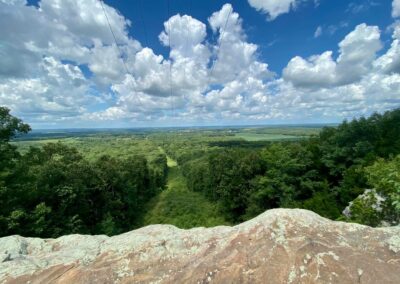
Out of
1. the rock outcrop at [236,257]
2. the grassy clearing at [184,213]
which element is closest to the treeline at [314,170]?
the grassy clearing at [184,213]

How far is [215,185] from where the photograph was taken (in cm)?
5131

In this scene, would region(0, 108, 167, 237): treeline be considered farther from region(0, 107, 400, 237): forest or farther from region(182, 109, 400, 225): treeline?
region(182, 109, 400, 225): treeline

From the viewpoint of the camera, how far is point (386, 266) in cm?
521

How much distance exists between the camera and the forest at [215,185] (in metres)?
18.7

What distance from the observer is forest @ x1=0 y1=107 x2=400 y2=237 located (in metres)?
18.7

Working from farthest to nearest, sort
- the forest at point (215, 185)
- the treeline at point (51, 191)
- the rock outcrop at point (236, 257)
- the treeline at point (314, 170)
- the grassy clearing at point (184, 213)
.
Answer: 1. the grassy clearing at point (184, 213)
2. the treeline at point (314, 170)
3. the treeline at point (51, 191)
4. the forest at point (215, 185)
5. the rock outcrop at point (236, 257)

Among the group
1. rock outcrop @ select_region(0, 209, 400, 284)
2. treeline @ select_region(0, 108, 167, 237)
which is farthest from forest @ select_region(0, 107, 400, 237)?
rock outcrop @ select_region(0, 209, 400, 284)

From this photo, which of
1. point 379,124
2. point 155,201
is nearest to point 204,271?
point 379,124

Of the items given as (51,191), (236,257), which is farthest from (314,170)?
(236,257)

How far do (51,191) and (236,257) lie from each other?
78.2ft

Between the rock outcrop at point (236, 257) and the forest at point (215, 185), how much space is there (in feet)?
23.0

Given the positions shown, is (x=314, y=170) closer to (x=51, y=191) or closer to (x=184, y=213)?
(x=184, y=213)

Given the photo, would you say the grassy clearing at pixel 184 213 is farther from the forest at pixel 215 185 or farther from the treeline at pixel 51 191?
the treeline at pixel 51 191

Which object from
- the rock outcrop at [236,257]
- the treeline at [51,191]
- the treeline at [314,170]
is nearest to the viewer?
the rock outcrop at [236,257]
